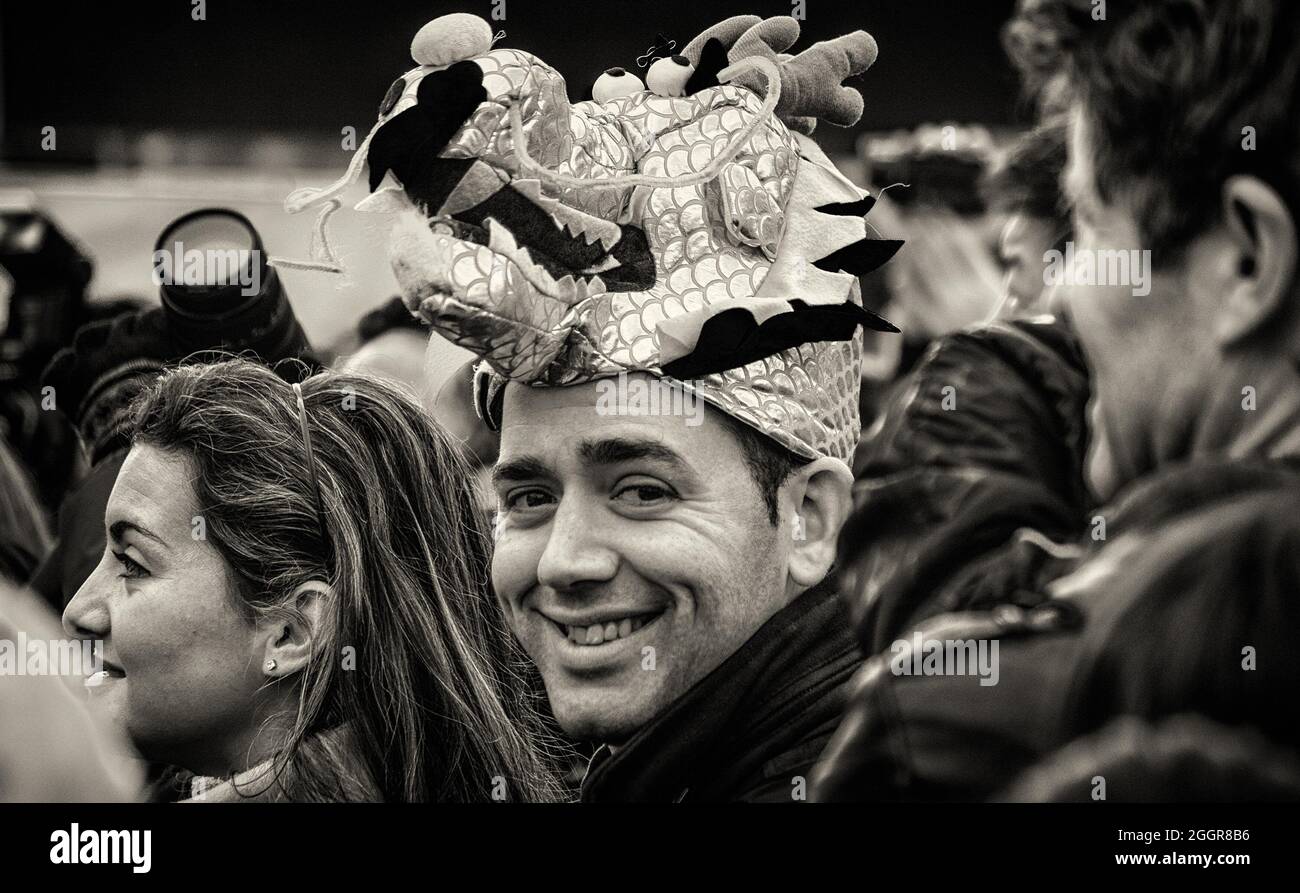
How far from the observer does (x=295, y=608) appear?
2.61 m

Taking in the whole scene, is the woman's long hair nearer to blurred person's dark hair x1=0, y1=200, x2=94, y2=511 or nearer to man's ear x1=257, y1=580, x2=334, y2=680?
man's ear x1=257, y1=580, x2=334, y2=680

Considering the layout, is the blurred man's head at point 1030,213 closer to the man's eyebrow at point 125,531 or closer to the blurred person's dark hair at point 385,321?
the blurred person's dark hair at point 385,321

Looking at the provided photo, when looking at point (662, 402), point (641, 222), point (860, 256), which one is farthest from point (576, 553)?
point (860, 256)

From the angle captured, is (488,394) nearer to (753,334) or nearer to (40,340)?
(753,334)

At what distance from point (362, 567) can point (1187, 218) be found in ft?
4.77

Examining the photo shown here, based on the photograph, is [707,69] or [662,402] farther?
[707,69]

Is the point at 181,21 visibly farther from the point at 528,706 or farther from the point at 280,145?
the point at 528,706

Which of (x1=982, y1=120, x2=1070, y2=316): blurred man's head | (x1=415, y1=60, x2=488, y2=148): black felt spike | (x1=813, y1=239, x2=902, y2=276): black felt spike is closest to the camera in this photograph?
(x1=415, y1=60, x2=488, y2=148): black felt spike

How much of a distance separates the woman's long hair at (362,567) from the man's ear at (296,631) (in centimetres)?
2

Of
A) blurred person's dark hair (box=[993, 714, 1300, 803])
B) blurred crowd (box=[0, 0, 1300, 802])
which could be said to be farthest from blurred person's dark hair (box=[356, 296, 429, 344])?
blurred person's dark hair (box=[993, 714, 1300, 803])

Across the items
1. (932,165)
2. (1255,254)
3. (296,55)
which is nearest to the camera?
(1255,254)

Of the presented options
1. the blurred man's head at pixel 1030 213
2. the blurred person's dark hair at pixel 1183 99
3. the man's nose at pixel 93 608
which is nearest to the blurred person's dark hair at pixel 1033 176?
the blurred man's head at pixel 1030 213

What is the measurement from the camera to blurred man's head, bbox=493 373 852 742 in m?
2.40
